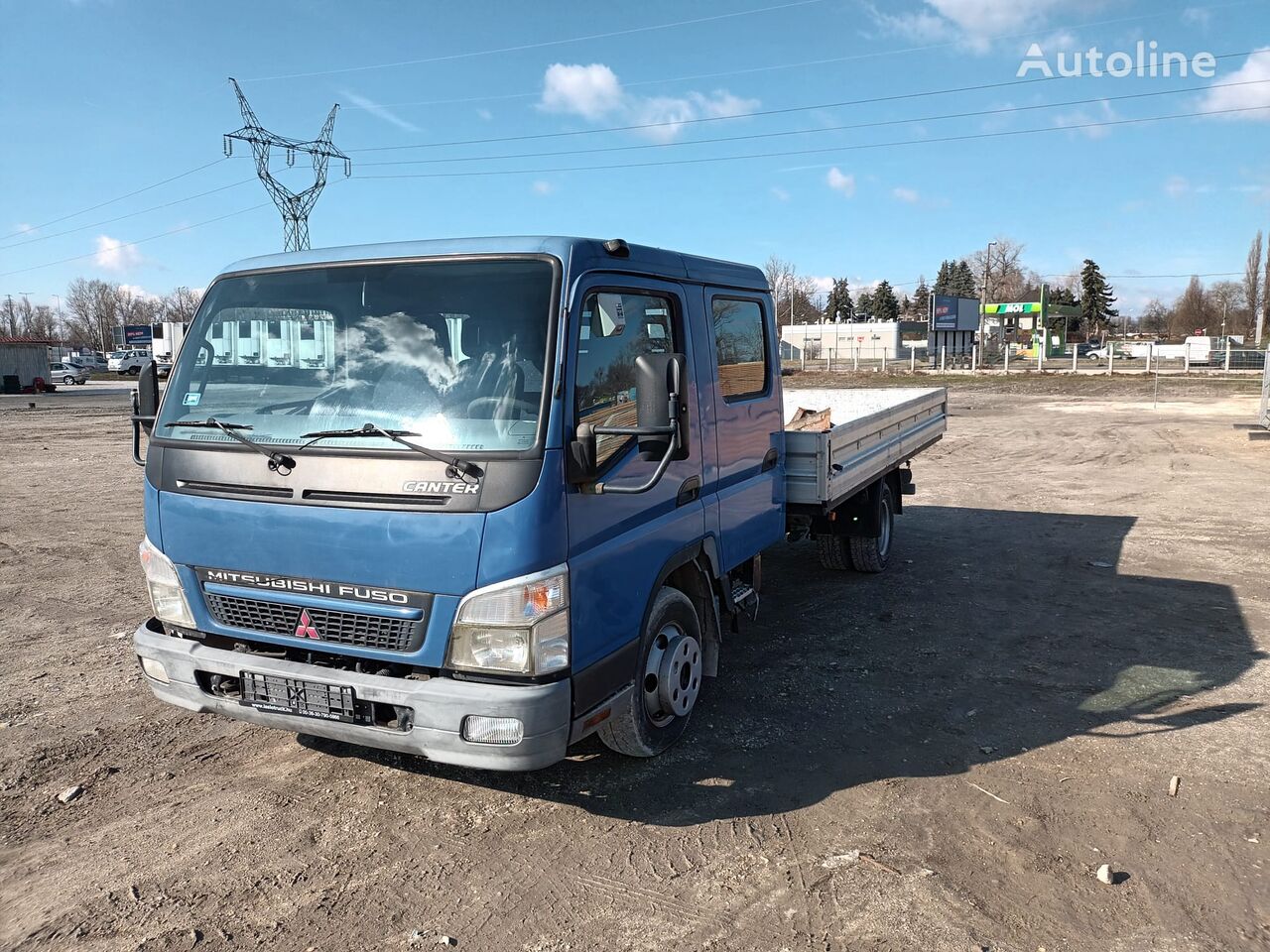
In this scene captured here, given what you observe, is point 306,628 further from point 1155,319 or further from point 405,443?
point 1155,319

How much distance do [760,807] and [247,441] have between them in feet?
8.81

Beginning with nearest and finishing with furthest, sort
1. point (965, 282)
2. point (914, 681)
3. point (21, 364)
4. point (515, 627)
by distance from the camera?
1. point (515, 627)
2. point (914, 681)
3. point (21, 364)
4. point (965, 282)

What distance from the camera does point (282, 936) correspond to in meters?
3.06

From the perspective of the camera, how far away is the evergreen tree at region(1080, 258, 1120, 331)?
9306cm

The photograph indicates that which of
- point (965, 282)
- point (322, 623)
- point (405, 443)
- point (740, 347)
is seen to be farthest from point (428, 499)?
point (965, 282)

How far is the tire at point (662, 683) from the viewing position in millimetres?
3953

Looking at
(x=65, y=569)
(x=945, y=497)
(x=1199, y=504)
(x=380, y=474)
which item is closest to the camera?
(x=380, y=474)

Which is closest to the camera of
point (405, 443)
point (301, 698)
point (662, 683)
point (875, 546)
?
point (405, 443)

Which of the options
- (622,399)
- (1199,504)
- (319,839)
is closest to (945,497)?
(1199,504)

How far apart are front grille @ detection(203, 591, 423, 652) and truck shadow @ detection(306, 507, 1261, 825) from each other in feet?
3.70

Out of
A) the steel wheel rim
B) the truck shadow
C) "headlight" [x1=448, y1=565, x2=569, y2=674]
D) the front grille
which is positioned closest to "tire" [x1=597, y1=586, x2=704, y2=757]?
the steel wheel rim

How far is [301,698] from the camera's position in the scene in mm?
3410

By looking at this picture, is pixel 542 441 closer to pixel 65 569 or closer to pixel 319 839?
pixel 319 839

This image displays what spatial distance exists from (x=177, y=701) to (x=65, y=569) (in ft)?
18.1
